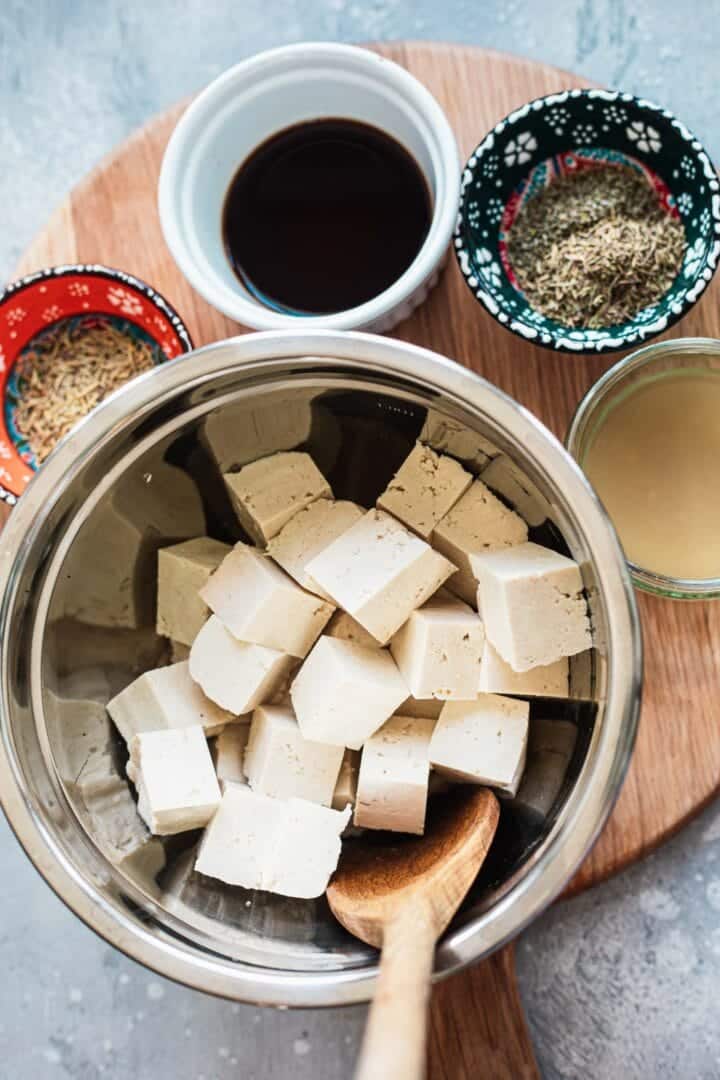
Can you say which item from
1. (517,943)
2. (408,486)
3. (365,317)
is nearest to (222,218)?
(365,317)

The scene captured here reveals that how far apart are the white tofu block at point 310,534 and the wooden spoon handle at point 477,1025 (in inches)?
18.4

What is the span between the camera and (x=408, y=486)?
0.95 meters

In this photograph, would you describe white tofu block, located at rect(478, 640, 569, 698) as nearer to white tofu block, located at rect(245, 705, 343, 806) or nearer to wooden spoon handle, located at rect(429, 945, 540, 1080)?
white tofu block, located at rect(245, 705, 343, 806)

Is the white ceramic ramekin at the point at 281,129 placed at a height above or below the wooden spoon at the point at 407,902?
above

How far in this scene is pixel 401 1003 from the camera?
0.71m

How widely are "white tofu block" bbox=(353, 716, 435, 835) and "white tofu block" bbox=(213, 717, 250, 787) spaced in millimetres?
126

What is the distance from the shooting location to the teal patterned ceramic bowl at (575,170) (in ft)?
3.33

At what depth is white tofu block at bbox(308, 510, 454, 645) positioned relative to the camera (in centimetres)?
92

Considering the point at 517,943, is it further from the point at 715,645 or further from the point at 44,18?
the point at 44,18

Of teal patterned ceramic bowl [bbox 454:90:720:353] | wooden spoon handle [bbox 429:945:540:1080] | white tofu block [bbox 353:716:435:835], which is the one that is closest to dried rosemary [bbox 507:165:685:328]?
teal patterned ceramic bowl [bbox 454:90:720:353]

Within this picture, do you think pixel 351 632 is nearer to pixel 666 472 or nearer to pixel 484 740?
pixel 484 740

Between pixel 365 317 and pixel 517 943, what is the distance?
849 millimetres

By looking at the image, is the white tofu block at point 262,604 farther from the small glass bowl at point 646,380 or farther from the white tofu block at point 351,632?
the small glass bowl at point 646,380

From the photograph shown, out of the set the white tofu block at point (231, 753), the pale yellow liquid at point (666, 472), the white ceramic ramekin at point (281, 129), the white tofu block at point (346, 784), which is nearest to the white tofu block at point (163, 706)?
the white tofu block at point (231, 753)
